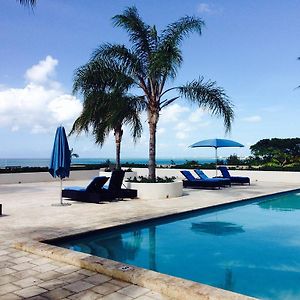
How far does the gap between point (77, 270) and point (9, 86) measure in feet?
35.6

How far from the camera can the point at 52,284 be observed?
14.0 feet

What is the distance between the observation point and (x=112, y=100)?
13.1 meters

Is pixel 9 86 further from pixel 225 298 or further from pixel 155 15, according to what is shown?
pixel 225 298

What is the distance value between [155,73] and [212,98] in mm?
2355

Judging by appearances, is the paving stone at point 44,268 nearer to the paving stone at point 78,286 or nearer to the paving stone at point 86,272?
the paving stone at point 86,272

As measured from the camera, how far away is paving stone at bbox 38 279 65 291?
4169 mm

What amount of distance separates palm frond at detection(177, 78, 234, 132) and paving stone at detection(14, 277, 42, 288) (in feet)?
33.0

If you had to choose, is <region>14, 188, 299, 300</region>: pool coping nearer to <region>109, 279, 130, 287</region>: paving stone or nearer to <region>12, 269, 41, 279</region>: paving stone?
<region>109, 279, 130, 287</region>: paving stone

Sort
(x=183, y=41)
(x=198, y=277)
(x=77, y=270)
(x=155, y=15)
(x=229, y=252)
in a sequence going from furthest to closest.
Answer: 1. (x=155, y=15)
2. (x=183, y=41)
3. (x=229, y=252)
4. (x=198, y=277)
5. (x=77, y=270)

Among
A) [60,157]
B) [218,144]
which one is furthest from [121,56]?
[218,144]

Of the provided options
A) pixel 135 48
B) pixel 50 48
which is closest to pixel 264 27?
pixel 135 48

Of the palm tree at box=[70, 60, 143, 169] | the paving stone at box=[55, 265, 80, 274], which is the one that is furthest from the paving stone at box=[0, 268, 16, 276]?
the palm tree at box=[70, 60, 143, 169]

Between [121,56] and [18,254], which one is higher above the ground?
[121,56]

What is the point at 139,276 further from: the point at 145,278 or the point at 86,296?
the point at 86,296
